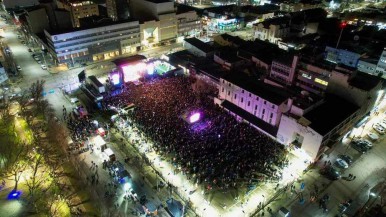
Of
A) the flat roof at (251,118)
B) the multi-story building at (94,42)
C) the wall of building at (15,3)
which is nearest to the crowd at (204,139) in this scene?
the flat roof at (251,118)

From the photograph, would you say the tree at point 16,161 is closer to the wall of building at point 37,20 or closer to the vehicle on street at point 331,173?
the vehicle on street at point 331,173

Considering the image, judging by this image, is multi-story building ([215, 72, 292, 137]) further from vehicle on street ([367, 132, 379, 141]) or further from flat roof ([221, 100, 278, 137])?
vehicle on street ([367, 132, 379, 141])

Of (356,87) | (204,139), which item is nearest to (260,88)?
(204,139)

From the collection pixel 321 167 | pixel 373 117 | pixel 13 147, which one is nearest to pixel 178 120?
pixel 321 167

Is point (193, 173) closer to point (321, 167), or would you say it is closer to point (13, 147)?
point (321, 167)

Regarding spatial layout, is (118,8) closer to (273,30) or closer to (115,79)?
(115,79)

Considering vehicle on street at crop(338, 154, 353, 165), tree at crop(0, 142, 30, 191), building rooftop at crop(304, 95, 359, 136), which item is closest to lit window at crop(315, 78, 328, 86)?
building rooftop at crop(304, 95, 359, 136)

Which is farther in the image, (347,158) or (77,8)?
(77,8)
